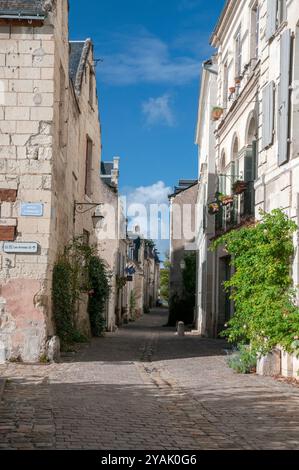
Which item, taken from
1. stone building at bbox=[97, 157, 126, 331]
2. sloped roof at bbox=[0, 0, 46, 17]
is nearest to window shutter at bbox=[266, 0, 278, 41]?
sloped roof at bbox=[0, 0, 46, 17]

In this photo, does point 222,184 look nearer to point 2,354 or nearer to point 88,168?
point 88,168

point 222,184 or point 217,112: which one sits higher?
point 217,112

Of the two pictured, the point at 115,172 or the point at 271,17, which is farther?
the point at 115,172

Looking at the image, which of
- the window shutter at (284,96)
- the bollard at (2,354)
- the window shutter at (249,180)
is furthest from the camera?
the window shutter at (249,180)

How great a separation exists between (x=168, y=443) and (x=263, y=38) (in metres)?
8.64

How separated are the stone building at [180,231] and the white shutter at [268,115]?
77.3 feet

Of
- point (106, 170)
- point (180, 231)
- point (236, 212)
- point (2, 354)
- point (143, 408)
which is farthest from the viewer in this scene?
point (180, 231)

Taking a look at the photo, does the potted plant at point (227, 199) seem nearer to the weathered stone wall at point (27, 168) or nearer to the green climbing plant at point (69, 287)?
the green climbing plant at point (69, 287)

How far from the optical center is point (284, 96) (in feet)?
34.7

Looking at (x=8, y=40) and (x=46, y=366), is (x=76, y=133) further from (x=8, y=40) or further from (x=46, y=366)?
(x=46, y=366)

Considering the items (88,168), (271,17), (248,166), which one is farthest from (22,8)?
(88,168)

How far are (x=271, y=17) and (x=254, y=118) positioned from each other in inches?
174

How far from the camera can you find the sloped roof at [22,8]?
12.3m

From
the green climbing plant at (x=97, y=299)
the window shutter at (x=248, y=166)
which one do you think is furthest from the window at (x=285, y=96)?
the green climbing plant at (x=97, y=299)
